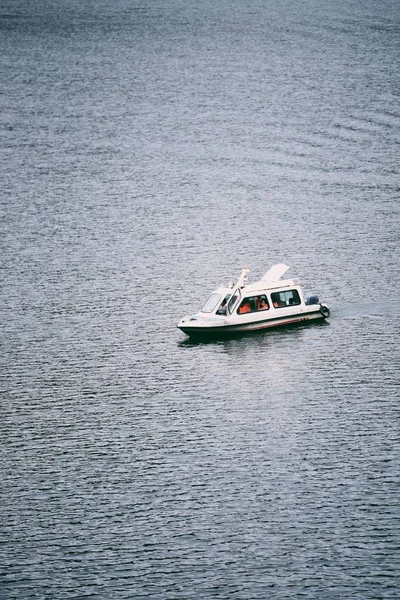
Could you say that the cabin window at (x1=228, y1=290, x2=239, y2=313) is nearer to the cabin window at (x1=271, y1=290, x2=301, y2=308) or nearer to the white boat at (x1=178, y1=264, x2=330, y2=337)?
the white boat at (x1=178, y1=264, x2=330, y2=337)

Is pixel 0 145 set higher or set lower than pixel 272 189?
higher

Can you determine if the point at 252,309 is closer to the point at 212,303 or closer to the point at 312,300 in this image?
the point at 212,303

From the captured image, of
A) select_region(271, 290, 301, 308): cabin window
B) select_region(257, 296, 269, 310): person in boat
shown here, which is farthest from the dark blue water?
select_region(257, 296, 269, 310): person in boat

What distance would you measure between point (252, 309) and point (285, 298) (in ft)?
6.91

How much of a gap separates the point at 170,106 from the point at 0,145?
68.1ft

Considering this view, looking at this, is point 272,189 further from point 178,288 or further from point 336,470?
point 336,470

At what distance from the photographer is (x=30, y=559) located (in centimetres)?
3872

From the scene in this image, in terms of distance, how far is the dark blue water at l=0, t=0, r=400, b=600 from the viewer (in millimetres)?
39344

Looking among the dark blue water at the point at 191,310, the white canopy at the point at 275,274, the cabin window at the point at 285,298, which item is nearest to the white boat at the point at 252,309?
the cabin window at the point at 285,298

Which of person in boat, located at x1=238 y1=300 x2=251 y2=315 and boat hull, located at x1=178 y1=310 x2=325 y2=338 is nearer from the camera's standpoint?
boat hull, located at x1=178 y1=310 x2=325 y2=338

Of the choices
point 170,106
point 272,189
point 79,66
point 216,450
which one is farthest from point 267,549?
point 79,66

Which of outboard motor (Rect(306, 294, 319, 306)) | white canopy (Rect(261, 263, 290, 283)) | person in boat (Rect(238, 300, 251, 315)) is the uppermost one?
white canopy (Rect(261, 263, 290, 283))

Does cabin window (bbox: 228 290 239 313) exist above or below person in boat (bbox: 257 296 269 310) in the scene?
above

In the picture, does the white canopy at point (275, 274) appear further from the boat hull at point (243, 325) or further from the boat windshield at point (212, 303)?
the boat windshield at point (212, 303)
